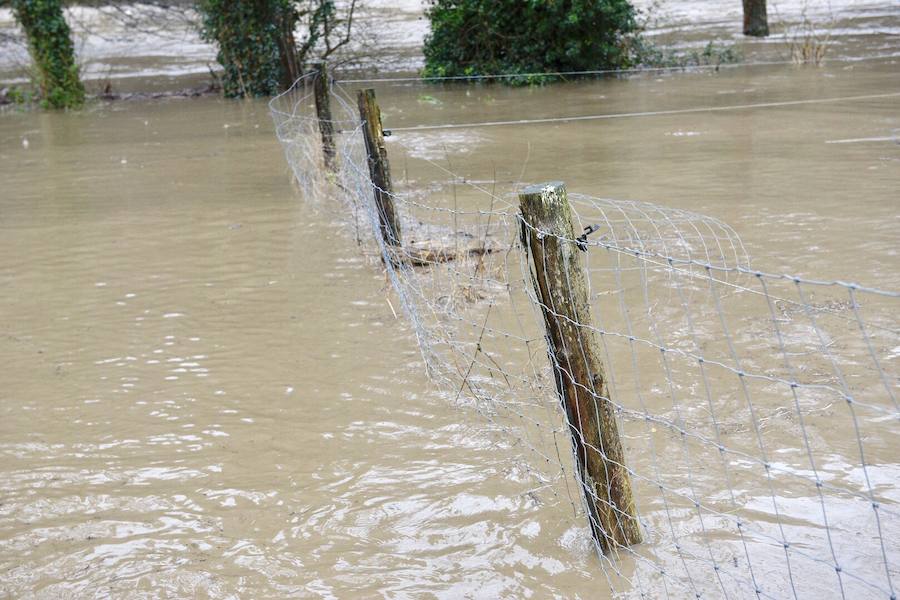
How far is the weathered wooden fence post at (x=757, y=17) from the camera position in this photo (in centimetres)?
2086

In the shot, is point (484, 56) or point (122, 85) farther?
point (122, 85)

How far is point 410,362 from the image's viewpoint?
215 inches

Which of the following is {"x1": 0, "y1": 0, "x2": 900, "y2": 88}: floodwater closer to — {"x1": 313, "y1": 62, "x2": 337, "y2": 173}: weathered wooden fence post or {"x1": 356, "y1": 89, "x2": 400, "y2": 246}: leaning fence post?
{"x1": 313, "y1": 62, "x2": 337, "y2": 173}: weathered wooden fence post

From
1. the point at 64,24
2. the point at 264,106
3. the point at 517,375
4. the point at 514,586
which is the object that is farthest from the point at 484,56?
the point at 514,586

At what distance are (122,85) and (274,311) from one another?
16.2m

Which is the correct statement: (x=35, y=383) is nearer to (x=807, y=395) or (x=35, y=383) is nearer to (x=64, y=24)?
(x=807, y=395)

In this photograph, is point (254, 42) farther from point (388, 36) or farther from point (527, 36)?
point (388, 36)

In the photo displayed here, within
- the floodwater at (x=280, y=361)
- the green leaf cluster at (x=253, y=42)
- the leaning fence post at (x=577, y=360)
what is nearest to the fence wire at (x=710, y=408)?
the leaning fence post at (x=577, y=360)

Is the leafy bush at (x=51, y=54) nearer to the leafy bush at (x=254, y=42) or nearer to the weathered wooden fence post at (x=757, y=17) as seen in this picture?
the leafy bush at (x=254, y=42)

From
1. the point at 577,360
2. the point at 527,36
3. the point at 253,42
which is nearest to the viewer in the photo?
the point at 577,360

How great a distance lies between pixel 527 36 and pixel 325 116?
9.43 meters

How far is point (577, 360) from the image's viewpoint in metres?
3.34

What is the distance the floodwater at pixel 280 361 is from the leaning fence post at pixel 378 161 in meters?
0.37

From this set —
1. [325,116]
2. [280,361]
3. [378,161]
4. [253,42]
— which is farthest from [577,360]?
[253,42]
